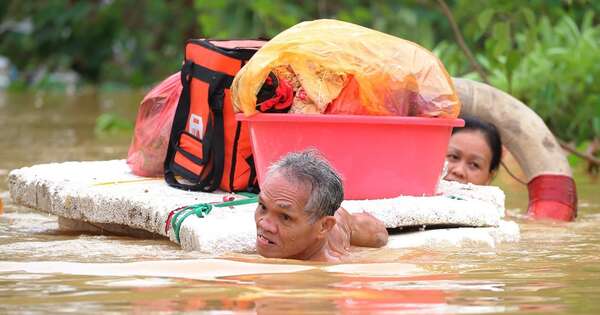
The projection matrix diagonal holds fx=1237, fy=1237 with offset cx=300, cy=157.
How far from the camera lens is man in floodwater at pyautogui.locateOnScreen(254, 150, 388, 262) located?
470 centimetres

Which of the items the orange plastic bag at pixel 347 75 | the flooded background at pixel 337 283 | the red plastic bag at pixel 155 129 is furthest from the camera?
the red plastic bag at pixel 155 129

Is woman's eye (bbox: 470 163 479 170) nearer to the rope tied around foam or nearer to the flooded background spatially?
the flooded background

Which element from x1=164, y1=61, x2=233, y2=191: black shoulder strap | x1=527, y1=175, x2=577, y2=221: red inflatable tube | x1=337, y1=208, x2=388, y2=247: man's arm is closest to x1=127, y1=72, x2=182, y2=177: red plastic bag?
x1=164, y1=61, x2=233, y2=191: black shoulder strap

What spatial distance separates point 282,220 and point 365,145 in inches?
32.0

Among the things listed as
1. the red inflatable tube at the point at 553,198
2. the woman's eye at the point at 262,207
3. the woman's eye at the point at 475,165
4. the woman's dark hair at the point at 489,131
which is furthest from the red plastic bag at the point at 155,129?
the red inflatable tube at the point at 553,198

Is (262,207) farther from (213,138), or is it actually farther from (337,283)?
→ (213,138)

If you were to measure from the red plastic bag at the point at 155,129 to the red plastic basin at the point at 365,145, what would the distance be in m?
0.97

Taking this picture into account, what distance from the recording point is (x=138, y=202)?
565 centimetres

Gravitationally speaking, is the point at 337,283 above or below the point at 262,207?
below

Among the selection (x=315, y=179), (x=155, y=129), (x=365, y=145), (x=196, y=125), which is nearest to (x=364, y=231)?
(x=365, y=145)

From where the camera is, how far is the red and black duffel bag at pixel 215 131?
5.80 meters

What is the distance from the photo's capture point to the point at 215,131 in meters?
5.80

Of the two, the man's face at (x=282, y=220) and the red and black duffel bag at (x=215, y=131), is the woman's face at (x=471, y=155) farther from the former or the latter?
the man's face at (x=282, y=220)

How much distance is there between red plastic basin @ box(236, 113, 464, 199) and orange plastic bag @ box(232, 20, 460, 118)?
0.44ft
